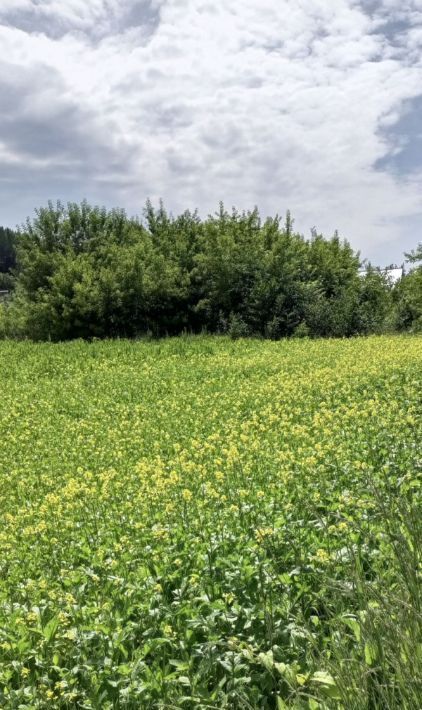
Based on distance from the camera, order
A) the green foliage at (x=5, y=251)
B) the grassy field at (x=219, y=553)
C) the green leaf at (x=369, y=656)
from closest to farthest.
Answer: the green leaf at (x=369, y=656) → the grassy field at (x=219, y=553) → the green foliage at (x=5, y=251)

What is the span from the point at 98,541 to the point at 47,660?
60.5 inches

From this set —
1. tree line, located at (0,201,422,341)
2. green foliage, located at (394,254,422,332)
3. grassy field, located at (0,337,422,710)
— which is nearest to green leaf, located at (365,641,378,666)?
grassy field, located at (0,337,422,710)

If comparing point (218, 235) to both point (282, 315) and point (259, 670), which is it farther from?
point (259, 670)

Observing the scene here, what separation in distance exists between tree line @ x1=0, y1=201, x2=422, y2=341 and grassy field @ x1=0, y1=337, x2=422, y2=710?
488 inches

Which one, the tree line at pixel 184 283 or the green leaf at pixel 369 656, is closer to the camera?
the green leaf at pixel 369 656

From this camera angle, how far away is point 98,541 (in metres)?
4.47

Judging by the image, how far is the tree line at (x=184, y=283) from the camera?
73.9ft

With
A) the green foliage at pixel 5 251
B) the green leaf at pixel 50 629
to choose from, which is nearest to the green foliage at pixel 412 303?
the green leaf at pixel 50 629

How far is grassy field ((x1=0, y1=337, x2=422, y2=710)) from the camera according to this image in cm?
244

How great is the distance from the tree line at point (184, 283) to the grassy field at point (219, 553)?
12404 mm

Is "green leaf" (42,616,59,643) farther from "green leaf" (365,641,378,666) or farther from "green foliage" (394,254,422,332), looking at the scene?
"green foliage" (394,254,422,332)

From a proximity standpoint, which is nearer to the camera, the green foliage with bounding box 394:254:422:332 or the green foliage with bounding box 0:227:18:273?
the green foliage with bounding box 394:254:422:332

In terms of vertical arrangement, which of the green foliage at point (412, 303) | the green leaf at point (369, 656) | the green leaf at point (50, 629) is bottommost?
the green leaf at point (50, 629)

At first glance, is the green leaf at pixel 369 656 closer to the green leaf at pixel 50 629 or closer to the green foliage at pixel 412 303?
the green leaf at pixel 50 629
